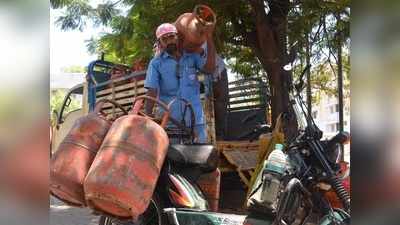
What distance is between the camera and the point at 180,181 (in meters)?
2.87

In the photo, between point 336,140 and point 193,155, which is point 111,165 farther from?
point 336,140

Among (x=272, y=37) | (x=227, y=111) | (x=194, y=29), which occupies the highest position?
(x=272, y=37)

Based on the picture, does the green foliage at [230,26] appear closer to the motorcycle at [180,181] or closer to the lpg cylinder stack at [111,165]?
the motorcycle at [180,181]

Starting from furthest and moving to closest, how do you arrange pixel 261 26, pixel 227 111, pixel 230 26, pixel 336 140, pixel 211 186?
1. pixel 230 26
2. pixel 261 26
3. pixel 227 111
4. pixel 211 186
5. pixel 336 140

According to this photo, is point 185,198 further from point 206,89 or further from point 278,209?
point 206,89

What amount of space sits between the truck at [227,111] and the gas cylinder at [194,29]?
0.99 feet

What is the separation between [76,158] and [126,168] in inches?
14.4

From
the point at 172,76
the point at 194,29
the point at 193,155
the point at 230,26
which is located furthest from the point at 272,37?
the point at 193,155

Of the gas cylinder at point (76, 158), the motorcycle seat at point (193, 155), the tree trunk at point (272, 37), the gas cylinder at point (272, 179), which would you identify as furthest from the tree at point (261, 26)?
the gas cylinder at point (76, 158)

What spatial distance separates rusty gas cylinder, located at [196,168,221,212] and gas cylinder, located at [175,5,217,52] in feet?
3.93

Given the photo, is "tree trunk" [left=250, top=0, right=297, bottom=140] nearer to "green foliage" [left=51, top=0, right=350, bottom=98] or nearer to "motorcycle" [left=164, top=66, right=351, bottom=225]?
"green foliage" [left=51, top=0, right=350, bottom=98]

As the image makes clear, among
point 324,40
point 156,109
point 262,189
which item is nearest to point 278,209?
point 262,189

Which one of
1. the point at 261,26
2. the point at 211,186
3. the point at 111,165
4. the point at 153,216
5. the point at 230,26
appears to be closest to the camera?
the point at 111,165

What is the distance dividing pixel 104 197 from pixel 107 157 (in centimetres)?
20
